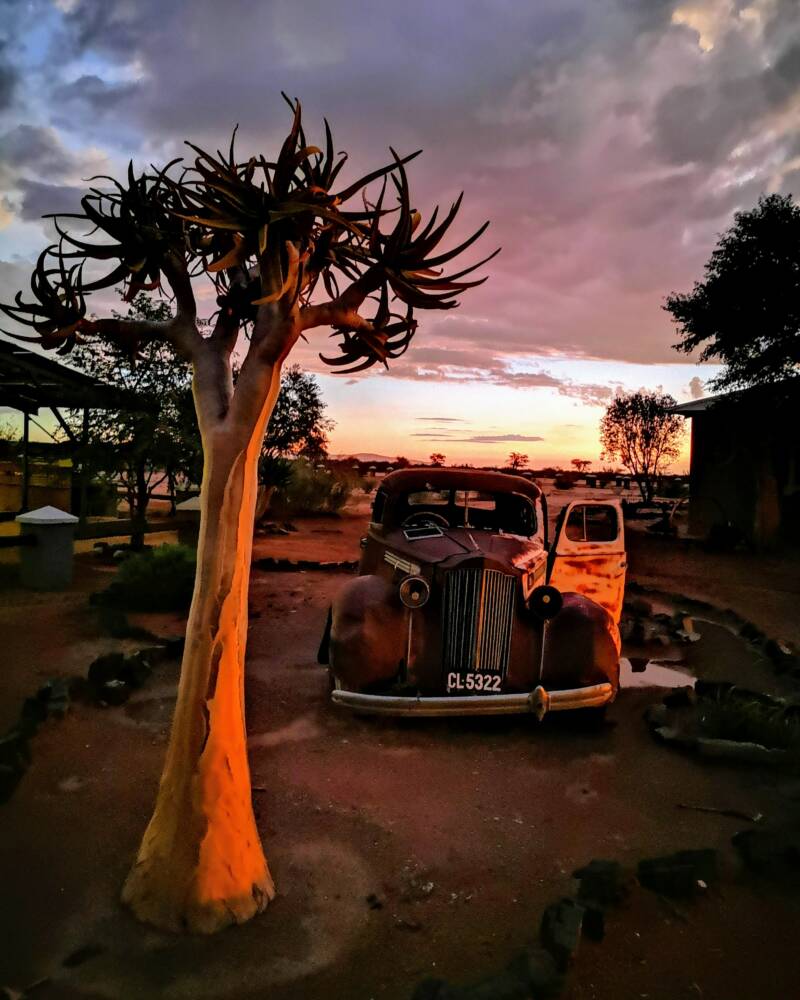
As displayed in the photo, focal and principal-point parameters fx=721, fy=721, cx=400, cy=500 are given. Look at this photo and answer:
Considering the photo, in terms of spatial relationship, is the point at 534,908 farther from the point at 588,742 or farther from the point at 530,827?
the point at 588,742

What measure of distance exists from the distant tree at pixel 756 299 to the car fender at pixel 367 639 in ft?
55.4

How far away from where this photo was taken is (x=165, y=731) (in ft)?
19.6

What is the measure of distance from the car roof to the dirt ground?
7.15 ft

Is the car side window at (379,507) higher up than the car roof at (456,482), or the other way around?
the car roof at (456,482)

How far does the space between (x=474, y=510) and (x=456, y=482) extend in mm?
354

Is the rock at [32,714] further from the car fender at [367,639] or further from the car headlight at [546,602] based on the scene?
the car headlight at [546,602]

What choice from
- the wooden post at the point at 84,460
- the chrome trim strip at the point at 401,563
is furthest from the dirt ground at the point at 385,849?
the wooden post at the point at 84,460

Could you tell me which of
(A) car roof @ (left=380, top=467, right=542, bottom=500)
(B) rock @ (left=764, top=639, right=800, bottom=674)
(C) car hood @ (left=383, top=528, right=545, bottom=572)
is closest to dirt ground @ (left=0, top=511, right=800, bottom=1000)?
(C) car hood @ (left=383, top=528, right=545, bottom=572)

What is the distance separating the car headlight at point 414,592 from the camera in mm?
5781

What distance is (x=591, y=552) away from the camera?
7.39 m

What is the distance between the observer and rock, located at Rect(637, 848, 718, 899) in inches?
146

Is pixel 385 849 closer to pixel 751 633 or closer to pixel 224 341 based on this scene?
pixel 224 341

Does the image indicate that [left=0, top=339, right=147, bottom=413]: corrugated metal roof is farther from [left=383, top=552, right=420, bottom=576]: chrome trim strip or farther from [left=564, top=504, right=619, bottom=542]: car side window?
[left=564, top=504, right=619, bottom=542]: car side window

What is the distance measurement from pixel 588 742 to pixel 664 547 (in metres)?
14.5
